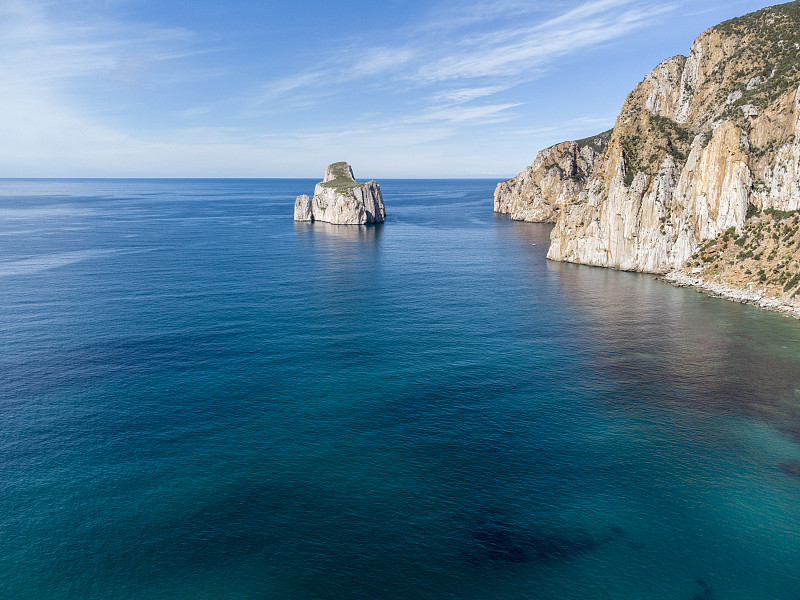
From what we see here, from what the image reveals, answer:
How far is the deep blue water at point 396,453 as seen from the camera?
49.8 metres

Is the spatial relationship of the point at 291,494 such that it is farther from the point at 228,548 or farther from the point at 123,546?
the point at 123,546

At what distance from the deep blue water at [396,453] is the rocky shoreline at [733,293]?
16.3ft

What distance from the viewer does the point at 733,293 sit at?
138m

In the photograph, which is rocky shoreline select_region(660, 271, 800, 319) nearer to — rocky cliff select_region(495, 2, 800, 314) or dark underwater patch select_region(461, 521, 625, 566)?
rocky cliff select_region(495, 2, 800, 314)

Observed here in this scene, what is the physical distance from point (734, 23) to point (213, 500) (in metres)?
220

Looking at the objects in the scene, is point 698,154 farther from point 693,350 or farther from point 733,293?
point 693,350

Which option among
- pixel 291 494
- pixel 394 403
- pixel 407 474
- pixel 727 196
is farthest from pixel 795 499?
pixel 727 196

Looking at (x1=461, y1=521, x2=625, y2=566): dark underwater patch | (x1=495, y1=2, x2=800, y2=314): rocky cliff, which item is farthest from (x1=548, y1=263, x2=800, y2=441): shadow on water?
(x1=461, y1=521, x2=625, y2=566): dark underwater patch

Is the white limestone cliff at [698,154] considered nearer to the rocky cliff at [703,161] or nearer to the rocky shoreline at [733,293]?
the rocky cliff at [703,161]

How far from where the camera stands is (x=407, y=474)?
63500 mm

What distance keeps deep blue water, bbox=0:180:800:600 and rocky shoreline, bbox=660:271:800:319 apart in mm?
4960

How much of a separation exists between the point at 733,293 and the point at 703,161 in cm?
4533

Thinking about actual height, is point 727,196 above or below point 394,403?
above

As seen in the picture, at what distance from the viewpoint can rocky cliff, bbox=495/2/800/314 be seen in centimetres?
14738
